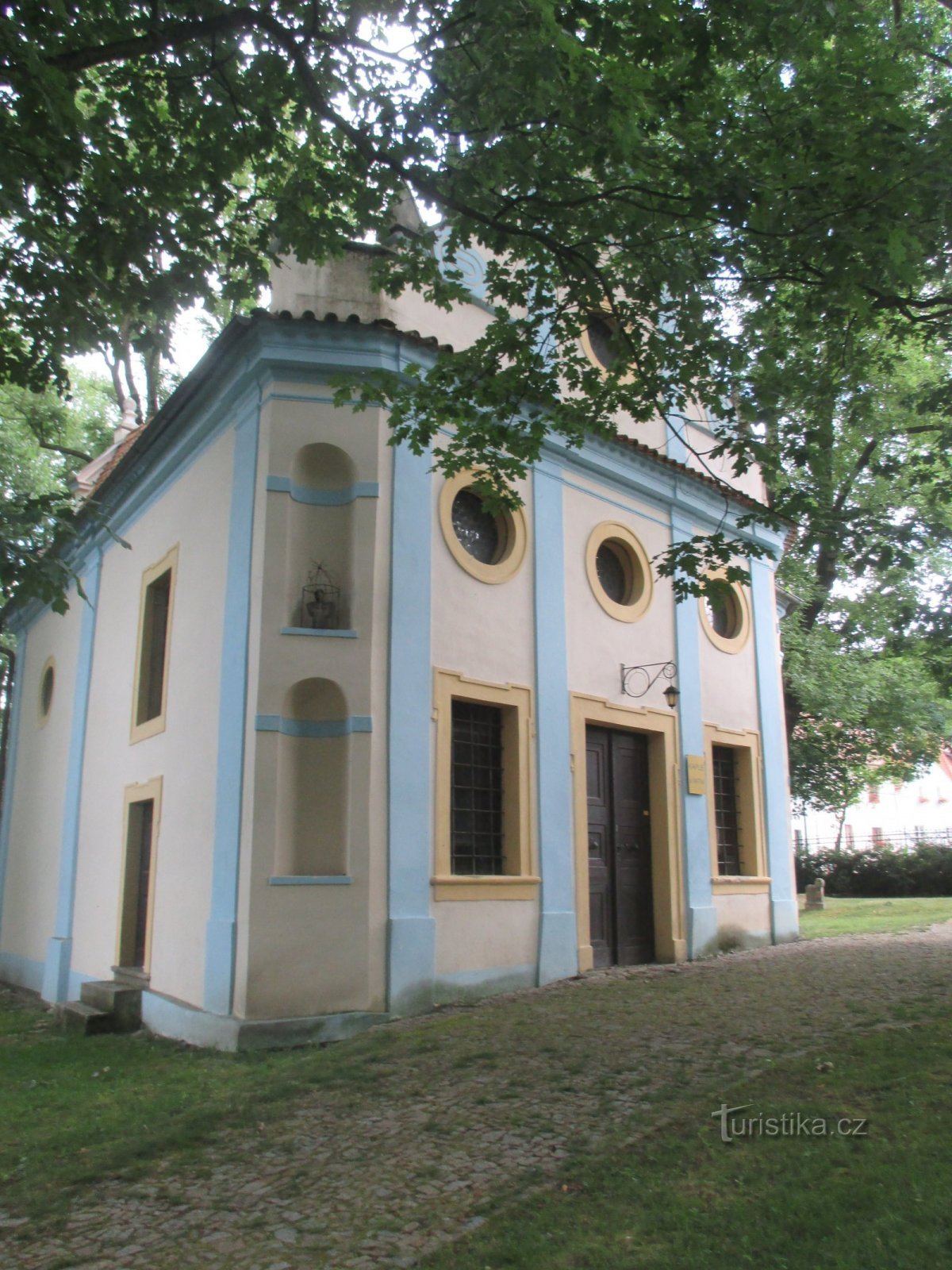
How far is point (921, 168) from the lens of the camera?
5906 millimetres

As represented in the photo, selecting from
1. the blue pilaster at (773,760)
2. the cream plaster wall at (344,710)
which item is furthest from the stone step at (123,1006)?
the blue pilaster at (773,760)

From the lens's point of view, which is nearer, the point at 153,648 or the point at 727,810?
the point at 153,648

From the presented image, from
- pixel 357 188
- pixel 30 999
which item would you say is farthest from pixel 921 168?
pixel 30 999

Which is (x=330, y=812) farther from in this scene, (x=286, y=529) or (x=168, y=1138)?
(x=168, y=1138)

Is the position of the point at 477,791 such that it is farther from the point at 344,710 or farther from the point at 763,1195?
the point at 763,1195

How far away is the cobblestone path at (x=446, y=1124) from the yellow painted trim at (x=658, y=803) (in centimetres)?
201

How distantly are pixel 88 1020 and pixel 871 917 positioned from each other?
12786mm

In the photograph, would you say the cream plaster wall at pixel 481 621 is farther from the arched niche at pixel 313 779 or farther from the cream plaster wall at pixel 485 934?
the cream plaster wall at pixel 485 934

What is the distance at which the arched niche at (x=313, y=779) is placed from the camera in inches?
329

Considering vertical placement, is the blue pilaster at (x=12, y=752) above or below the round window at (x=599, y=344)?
below

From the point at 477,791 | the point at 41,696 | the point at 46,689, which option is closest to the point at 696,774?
the point at 477,791

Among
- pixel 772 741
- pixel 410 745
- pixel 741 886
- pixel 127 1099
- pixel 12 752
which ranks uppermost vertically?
pixel 12 752

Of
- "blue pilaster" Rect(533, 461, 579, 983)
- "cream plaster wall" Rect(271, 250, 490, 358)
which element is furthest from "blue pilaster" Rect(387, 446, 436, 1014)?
"blue pilaster" Rect(533, 461, 579, 983)

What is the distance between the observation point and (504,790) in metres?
9.77
